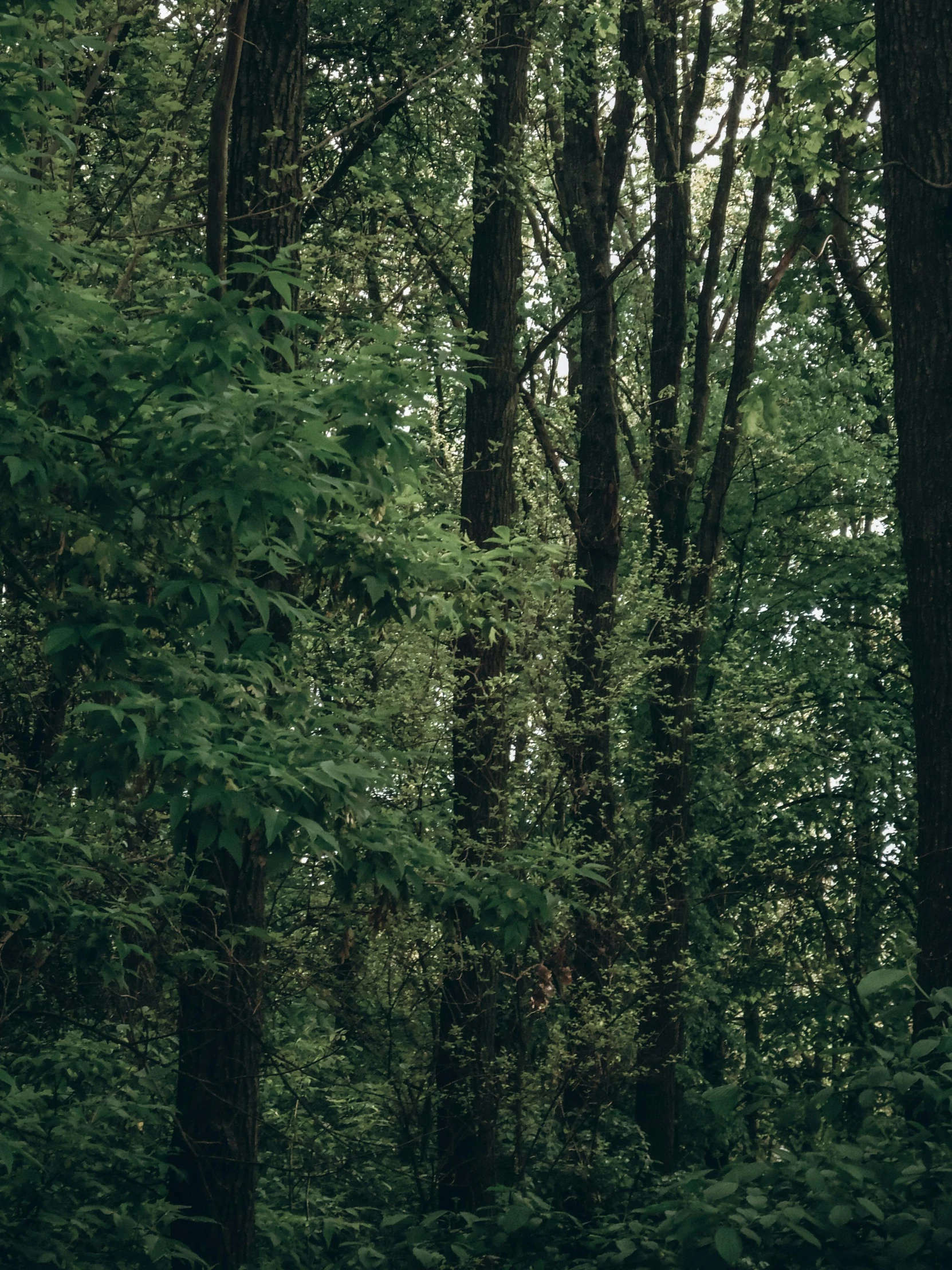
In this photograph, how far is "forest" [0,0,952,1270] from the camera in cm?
541

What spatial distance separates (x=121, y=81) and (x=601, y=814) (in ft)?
21.2

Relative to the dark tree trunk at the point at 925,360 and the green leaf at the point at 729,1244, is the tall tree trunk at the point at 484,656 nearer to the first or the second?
the dark tree trunk at the point at 925,360

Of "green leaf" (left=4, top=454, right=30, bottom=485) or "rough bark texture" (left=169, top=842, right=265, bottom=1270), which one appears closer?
"green leaf" (left=4, top=454, right=30, bottom=485)

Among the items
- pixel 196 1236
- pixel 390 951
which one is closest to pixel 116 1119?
pixel 196 1236

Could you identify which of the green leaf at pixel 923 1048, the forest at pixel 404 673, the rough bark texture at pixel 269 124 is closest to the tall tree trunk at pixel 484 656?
the forest at pixel 404 673

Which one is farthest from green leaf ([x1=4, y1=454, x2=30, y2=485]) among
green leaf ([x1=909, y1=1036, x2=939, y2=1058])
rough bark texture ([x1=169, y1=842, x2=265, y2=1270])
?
green leaf ([x1=909, y1=1036, x2=939, y2=1058])

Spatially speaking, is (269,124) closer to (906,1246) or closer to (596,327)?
(596,327)

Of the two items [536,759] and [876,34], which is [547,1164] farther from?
[876,34]

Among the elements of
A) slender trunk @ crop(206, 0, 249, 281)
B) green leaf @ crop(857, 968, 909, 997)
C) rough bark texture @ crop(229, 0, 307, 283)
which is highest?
rough bark texture @ crop(229, 0, 307, 283)

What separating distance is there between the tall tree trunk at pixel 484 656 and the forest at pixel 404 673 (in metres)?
0.04

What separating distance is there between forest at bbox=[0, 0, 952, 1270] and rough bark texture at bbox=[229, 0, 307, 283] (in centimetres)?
4

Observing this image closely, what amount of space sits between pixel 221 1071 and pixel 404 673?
3.70m

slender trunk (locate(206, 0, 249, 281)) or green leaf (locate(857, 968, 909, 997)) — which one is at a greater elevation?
slender trunk (locate(206, 0, 249, 281))

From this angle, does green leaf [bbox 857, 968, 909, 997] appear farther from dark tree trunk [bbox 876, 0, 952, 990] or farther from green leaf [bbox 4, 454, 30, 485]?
green leaf [bbox 4, 454, 30, 485]
